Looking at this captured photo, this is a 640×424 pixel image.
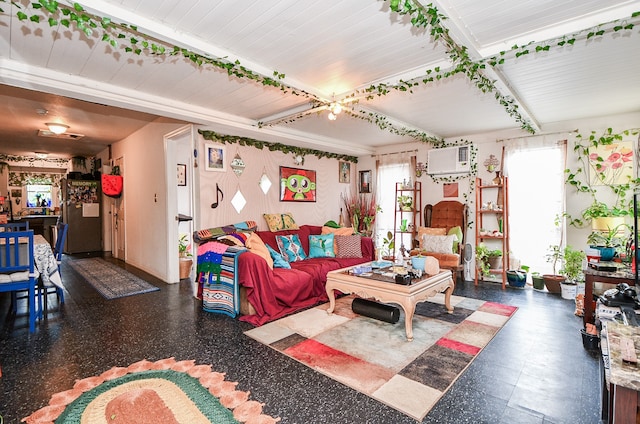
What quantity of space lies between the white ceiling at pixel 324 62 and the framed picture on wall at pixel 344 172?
7.25 ft

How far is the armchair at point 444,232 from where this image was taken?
16.1 feet

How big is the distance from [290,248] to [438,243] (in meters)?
2.38

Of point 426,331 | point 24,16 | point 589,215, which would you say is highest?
point 24,16

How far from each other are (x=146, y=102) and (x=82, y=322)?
94.3 inches

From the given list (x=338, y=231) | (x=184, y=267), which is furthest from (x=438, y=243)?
(x=184, y=267)

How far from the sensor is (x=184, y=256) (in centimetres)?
567

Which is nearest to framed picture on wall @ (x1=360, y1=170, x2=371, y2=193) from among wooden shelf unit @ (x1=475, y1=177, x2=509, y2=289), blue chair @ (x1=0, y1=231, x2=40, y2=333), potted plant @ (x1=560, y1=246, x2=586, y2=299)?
wooden shelf unit @ (x1=475, y1=177, x2=509, y2=289)

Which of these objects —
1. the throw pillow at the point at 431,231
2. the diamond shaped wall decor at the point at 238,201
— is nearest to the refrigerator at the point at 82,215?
the diamond shaped wall decor at the point at 238,201

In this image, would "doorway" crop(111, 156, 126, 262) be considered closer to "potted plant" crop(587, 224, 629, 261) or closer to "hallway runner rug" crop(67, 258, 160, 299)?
"hallway runner rug" crop(67, 258, 160, 299)

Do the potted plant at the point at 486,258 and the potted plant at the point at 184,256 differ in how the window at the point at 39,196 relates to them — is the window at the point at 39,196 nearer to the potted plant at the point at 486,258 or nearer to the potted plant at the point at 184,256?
the potted plant at the point at 184,256

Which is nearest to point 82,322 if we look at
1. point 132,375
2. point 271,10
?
point 132,375

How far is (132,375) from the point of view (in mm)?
2254

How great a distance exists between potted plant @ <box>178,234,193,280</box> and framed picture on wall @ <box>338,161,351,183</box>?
3265mm

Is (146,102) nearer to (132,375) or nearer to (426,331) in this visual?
(132,375)
